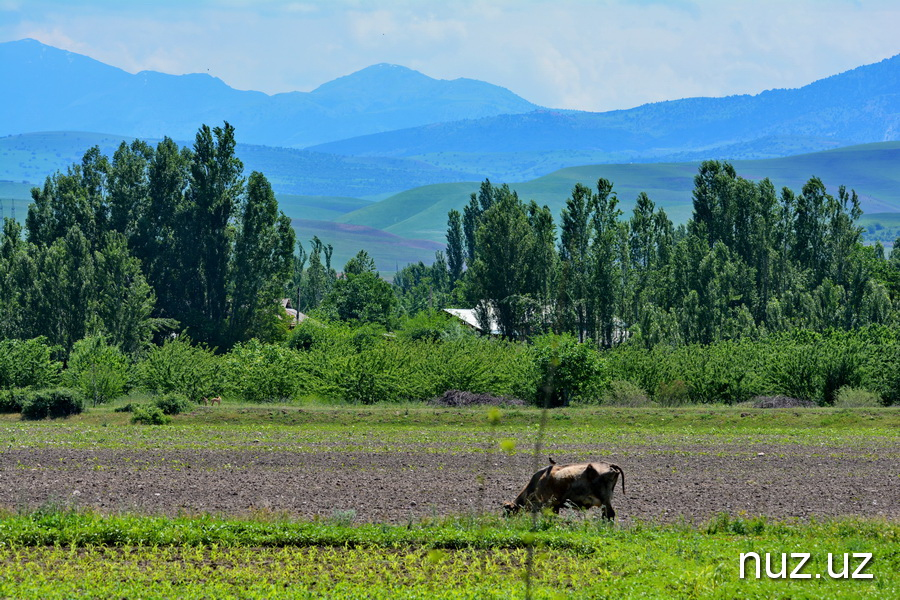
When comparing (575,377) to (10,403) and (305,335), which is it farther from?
(305,335)

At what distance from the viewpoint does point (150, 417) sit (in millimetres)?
32812

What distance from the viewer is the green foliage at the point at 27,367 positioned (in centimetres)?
4256

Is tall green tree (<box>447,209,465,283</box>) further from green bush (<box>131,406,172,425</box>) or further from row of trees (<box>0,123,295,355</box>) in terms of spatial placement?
green bush (<box>131,406,172,425</box>)

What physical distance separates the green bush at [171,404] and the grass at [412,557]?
65.0 ft


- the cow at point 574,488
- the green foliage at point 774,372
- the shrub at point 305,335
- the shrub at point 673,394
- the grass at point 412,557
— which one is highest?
the shrub at point 305,335

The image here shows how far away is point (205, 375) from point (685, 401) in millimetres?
19207

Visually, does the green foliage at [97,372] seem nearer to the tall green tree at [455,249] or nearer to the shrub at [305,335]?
the shrub at [305,335]

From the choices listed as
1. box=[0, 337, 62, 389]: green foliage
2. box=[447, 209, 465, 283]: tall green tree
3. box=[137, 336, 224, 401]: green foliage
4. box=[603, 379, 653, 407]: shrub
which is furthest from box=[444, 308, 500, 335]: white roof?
box=[0, 337, 62, 389]: green foliage

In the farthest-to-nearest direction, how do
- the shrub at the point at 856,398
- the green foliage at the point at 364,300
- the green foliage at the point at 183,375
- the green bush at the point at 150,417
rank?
the green foliage at the point at 364,300, the green foliage at the point at 183,375, the shrub at the point at 856,398, the green bush at the point at 150,417

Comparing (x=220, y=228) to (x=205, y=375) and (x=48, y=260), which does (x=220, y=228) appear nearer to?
(x=48, y=260)

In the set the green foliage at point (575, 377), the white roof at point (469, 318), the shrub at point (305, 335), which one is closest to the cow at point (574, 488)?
the green foliage at point (575, 377)

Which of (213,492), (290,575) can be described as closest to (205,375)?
(213,492)

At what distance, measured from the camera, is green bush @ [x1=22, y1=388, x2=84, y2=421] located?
114 ft

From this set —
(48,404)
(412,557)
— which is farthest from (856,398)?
(48,404)
